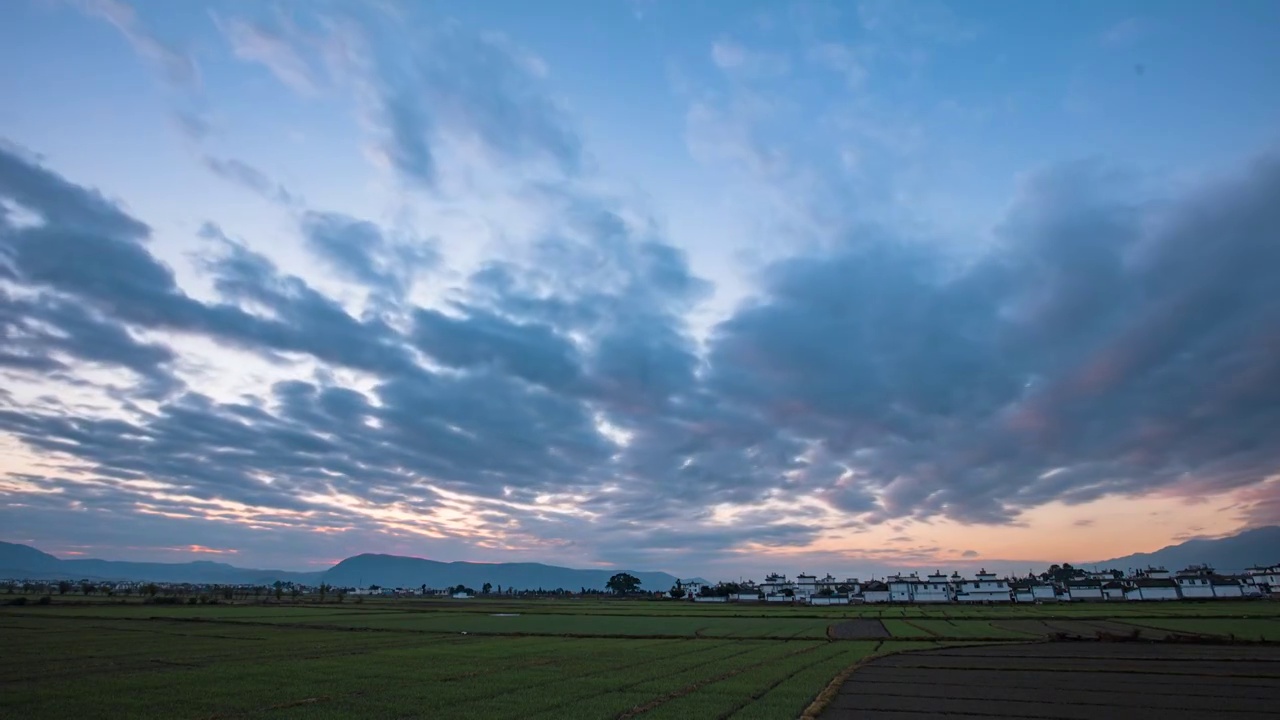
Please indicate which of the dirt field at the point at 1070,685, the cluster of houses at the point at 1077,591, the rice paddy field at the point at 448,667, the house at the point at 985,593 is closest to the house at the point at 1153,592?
the cluster of houses at the point at 1077,591

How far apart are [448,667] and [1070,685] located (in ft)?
97.2

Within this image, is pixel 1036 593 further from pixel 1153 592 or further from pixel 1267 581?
pixel 1267 581

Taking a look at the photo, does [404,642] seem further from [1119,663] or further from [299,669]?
[1119,663]

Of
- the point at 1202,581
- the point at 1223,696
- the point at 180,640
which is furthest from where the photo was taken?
the point at 1202,581

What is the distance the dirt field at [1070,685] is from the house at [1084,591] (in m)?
149

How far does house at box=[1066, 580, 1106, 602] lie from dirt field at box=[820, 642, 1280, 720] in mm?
148760

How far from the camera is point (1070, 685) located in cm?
2875

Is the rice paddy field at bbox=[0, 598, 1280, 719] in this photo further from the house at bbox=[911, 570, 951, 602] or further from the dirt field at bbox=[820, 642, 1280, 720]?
the house at bbox=[911, 570, 951, 602]

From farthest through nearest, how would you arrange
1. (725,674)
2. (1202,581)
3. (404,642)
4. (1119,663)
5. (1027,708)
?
(1202,581), (404,642), (1119,663), (725,674), (1027,708)

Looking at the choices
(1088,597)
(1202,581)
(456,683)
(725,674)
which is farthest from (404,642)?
(1202,581)

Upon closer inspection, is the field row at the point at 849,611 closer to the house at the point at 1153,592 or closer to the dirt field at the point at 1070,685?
the house at the point at 1153,592

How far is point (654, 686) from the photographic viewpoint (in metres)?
28.7

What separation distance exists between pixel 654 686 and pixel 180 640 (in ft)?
135

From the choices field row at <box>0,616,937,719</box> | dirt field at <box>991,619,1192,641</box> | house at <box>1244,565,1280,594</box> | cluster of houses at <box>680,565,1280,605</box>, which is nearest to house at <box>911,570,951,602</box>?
cluster of houses at <box>680,565,1280,605</box>
